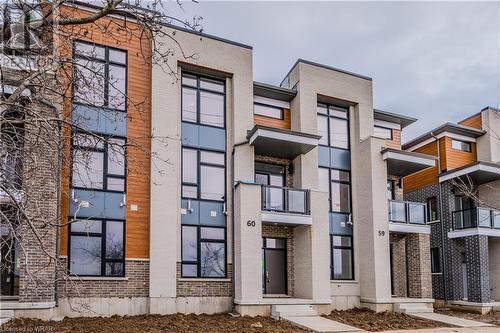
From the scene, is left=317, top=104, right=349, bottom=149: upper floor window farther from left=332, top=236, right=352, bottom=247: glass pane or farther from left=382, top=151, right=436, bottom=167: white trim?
left=332, top=236, right=352, bottom=247: glass pane

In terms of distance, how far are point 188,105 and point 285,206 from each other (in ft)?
15.7

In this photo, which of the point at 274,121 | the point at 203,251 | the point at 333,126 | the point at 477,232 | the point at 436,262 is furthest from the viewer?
the point at 436,262

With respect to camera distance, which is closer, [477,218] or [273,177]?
[273,177]

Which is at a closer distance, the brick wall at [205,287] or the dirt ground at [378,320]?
the dirt ground at [378,320]

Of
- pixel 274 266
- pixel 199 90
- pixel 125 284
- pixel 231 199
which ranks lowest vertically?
pixel 125 284

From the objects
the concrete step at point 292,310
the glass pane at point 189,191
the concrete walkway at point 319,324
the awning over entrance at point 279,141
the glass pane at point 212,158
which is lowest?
the concrete walkway at point 319,324

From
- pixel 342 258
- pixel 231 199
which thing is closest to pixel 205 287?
pixel 231 199

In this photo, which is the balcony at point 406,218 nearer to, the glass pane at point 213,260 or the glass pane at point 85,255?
the glass pane at point 213,260

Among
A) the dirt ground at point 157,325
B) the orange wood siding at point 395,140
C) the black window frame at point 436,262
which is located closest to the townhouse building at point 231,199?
the dirt ground at point 157,325

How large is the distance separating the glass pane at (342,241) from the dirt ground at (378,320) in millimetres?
2494

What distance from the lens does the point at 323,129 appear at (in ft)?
65.2

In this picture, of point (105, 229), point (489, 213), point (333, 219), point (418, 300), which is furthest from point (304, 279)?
point (489, 213)

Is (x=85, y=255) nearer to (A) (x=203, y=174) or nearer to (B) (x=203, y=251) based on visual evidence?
(B) (x=203, y=251)

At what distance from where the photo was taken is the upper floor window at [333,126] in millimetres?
19844
